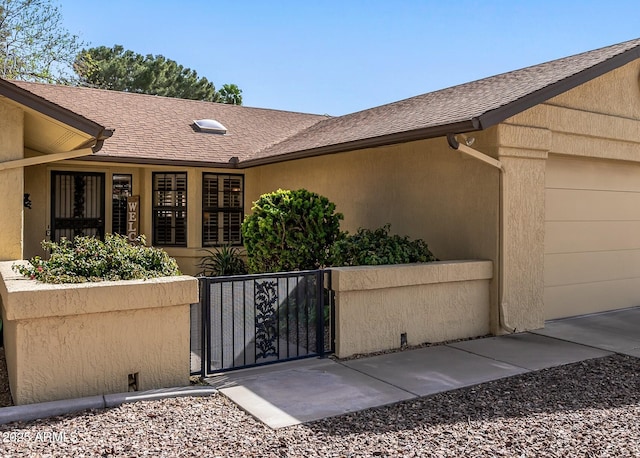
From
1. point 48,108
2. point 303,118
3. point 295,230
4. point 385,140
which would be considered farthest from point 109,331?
point 303,118

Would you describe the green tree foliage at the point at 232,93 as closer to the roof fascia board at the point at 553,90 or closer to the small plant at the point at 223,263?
the small plant at the point at 223,263

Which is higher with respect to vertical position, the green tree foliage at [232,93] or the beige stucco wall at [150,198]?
the green tree foliage at [232,93]

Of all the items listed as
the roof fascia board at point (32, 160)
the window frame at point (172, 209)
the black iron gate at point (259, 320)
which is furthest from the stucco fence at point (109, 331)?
the window frame at point (172, 209)

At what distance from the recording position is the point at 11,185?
24.5ft

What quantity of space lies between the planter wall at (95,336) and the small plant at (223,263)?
619 cm

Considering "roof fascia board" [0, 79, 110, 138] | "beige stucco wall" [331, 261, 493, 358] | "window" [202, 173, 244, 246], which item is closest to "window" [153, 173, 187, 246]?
"window" [202, 173, 244, 246]

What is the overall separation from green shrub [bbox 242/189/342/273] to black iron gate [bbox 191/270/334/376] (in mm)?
2173

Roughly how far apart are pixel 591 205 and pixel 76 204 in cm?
1035

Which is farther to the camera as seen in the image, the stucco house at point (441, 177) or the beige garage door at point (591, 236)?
the beige garage door at point (591, 236)

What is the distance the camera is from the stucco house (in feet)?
24.6

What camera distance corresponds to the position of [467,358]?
6391 millimetres

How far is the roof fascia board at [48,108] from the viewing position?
21.9 feet

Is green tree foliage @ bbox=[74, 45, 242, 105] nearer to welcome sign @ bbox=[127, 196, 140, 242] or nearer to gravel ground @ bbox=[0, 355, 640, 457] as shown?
welcome sign @ bbox=[127, 196, 140, 242]

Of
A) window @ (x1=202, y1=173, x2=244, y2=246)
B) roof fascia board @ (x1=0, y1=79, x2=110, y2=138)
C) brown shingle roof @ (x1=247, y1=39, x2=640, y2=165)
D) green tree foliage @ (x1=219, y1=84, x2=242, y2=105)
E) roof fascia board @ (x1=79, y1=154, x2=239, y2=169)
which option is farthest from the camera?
green tree foliage @ (x1=219, y1=84, x2=242, y2=105)
